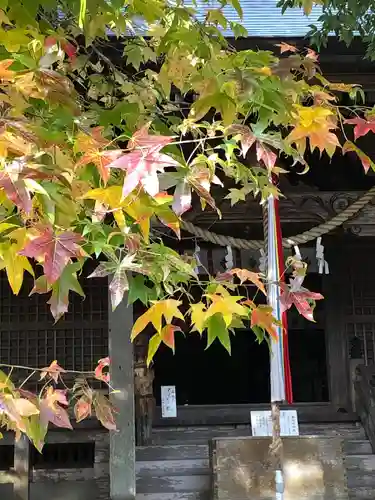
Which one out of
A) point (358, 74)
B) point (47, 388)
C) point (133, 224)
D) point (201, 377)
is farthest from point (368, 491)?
point (201, 377)

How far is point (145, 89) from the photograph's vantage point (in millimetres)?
2660

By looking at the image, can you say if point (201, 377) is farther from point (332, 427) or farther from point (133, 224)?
point (133, 224)

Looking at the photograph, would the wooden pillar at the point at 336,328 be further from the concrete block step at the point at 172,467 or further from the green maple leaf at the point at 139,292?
the green maple leaf at the point at 139,292

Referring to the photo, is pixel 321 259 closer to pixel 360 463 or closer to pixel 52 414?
pixel 360 463

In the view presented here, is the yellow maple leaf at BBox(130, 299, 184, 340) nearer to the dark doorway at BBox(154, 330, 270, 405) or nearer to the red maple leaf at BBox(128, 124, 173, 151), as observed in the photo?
the red maple leaf at BBox(128, 124, 173, 151)

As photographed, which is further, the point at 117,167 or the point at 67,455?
the point at 67,455

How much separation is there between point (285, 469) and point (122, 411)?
1.20m

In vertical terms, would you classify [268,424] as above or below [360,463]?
above

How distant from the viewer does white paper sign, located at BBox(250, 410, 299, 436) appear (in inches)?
199

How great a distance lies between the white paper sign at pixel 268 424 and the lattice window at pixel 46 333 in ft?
7.86

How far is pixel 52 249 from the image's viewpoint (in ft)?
4.53

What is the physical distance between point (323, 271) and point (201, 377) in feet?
12.0

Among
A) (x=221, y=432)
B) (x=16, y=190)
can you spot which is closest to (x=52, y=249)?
(x=16, y=190)

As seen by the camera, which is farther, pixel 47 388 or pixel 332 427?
pixel 332 427
